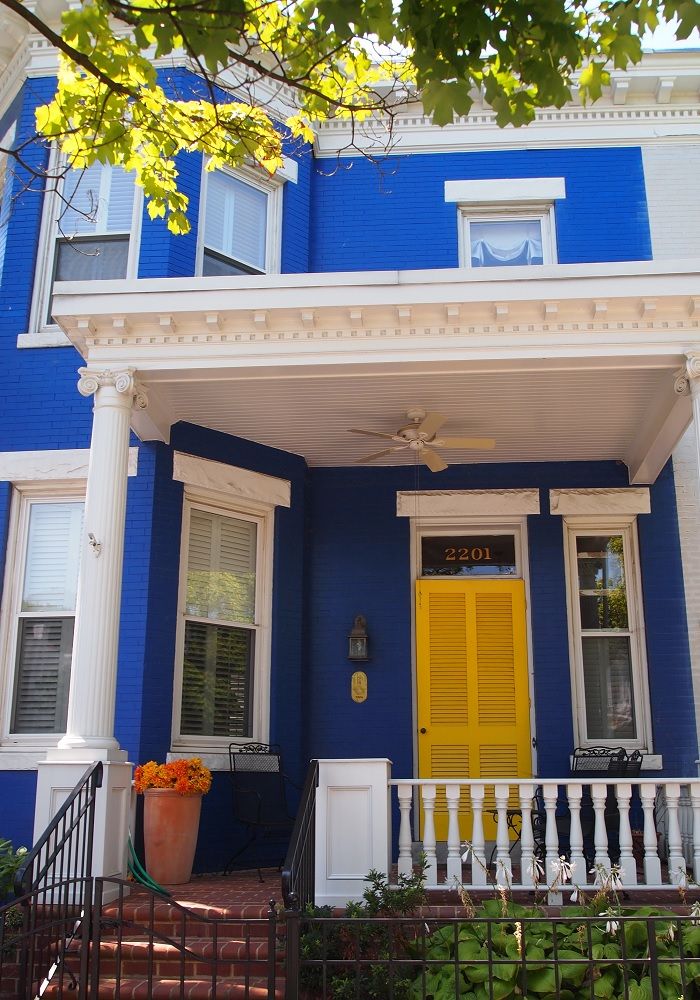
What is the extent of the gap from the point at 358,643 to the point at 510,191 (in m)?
4.87

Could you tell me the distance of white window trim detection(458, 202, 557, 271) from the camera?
10.6 m

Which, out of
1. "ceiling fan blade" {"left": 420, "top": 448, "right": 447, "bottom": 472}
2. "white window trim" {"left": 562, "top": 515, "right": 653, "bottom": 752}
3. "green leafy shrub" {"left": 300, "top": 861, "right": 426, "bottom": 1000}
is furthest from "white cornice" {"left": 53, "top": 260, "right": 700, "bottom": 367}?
"green leafy shrub" {"left": 300, "top": 861, "right": 426, "bottom": 1000}

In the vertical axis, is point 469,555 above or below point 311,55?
below

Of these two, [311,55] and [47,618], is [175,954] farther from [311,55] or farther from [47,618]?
[311,55]

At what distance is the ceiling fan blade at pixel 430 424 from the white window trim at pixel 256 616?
5.98 ft

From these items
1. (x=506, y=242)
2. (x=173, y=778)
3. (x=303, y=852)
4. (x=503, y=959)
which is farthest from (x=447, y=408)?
(x=503, y=959)

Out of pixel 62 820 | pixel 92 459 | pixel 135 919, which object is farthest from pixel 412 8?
pixel 135 919

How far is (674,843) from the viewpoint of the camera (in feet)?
22.0

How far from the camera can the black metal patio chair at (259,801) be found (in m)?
8.10

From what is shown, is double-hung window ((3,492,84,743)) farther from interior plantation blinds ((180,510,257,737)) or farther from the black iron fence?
the black iron fence

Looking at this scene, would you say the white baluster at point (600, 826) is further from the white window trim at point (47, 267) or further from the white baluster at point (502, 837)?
the white window trim at point (47, 267)

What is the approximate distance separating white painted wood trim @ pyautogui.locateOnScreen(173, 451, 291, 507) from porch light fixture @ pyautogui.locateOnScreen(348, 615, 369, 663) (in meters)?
1.26

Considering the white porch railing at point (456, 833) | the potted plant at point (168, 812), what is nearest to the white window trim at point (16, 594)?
the potted plant at point (168, 812)

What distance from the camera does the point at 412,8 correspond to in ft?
14.3
